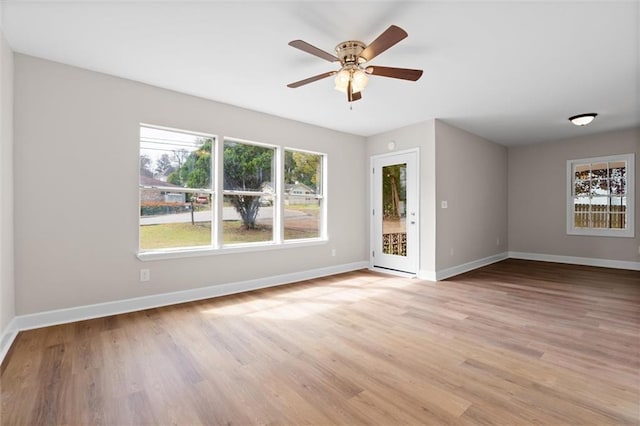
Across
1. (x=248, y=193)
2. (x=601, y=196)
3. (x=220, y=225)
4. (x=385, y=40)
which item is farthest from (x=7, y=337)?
(x=601, y=196)

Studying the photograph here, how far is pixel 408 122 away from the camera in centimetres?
486

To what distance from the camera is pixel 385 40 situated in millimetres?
2121

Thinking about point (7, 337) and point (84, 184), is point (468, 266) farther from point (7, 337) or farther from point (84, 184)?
point (7, 337)

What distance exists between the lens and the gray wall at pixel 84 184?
2.76 meters

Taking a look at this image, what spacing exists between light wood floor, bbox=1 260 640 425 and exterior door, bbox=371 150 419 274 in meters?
1.53

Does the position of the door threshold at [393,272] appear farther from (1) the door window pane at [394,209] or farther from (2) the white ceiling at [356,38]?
(2) the white ceiling at [356,38]

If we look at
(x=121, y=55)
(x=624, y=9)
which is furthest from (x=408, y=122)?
(x=121, y=55)

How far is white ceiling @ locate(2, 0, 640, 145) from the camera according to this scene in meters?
2.16

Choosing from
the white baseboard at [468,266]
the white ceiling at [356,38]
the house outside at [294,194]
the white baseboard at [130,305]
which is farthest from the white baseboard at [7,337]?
the white baseboard at [468,266]

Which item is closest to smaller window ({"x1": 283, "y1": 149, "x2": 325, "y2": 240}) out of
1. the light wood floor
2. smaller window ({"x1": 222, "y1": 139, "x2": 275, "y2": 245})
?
smaller window ({"x1": 222, "y1": 139, "x2": 275, "y2": 245})

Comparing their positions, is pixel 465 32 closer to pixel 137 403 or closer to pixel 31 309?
pixel 137 403

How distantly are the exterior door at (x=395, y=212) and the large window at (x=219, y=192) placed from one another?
1294mm

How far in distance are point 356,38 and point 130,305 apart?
3548 millimetres

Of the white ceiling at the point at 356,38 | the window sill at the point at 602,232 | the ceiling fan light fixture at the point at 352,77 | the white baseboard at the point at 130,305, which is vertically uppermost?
the white ceiling at the point at 356,38
